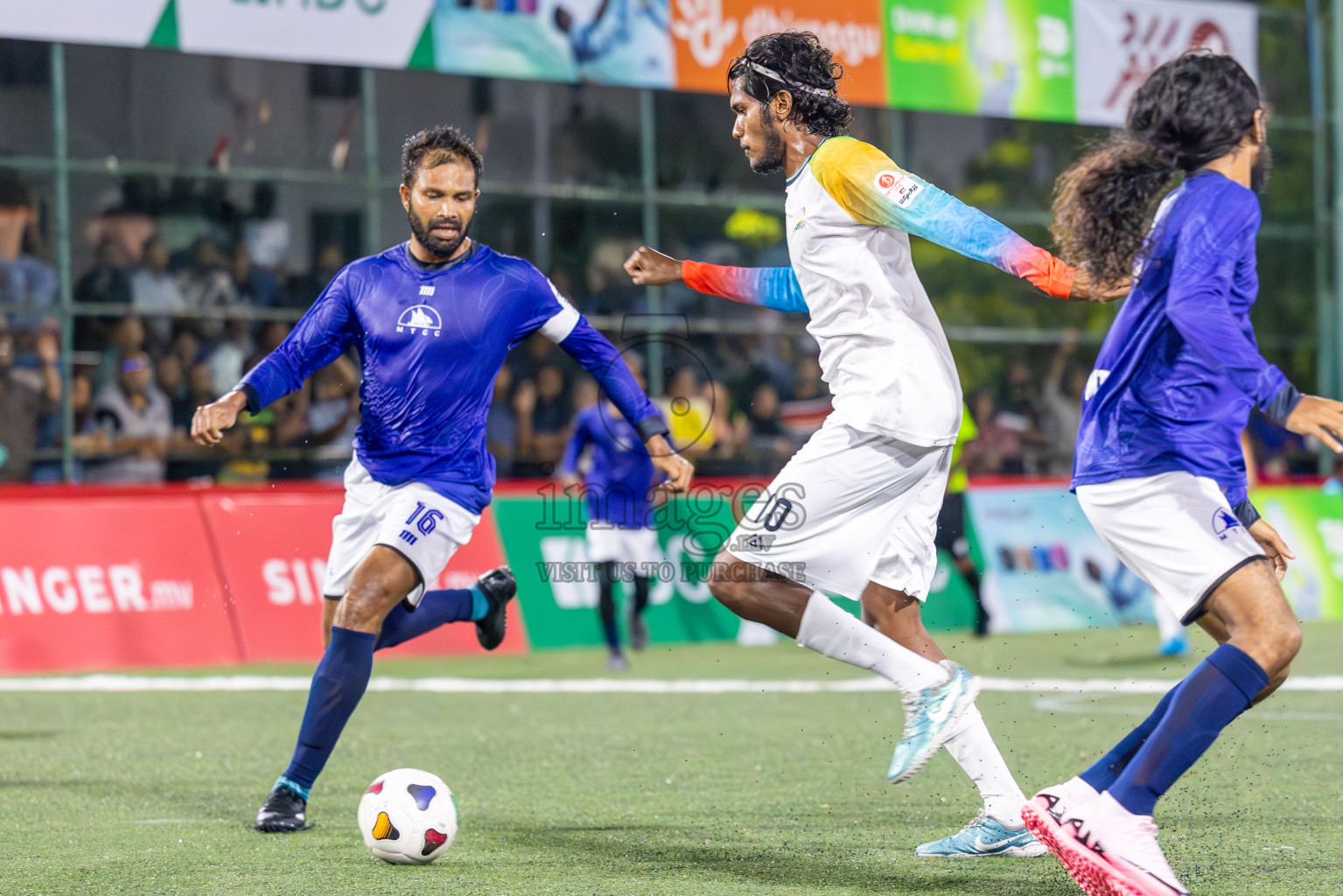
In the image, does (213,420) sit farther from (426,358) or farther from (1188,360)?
(1188,360)

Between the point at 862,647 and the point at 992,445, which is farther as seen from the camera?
the point at 992,445

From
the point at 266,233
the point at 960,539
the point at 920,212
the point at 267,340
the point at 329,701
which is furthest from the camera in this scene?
the point at 266,233

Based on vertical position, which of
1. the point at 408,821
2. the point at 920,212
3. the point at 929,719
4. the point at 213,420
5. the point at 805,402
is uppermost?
the point at 920,212

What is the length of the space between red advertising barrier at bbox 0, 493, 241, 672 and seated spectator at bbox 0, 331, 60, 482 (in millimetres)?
2532

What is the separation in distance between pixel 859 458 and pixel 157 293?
11.1 m

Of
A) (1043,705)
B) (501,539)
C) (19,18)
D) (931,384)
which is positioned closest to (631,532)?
(501,539)

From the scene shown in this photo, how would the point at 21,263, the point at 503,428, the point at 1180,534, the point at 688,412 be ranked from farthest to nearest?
the point at 503,428
the point at 688,412
the point at 21,263
the point at 1180,534

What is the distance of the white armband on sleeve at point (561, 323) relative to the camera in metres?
6.10

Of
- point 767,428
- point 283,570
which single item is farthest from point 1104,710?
point 767,428

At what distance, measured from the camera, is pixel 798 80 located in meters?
5.11

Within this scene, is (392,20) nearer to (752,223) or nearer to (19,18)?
(19,18)

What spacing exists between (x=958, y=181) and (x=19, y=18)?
10444 mm

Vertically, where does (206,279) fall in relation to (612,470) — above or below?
above

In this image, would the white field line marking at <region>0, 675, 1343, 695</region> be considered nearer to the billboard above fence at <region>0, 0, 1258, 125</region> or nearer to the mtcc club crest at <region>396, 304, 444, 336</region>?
the mtcc club crest at <region>396, 304, 444, 336</region>
